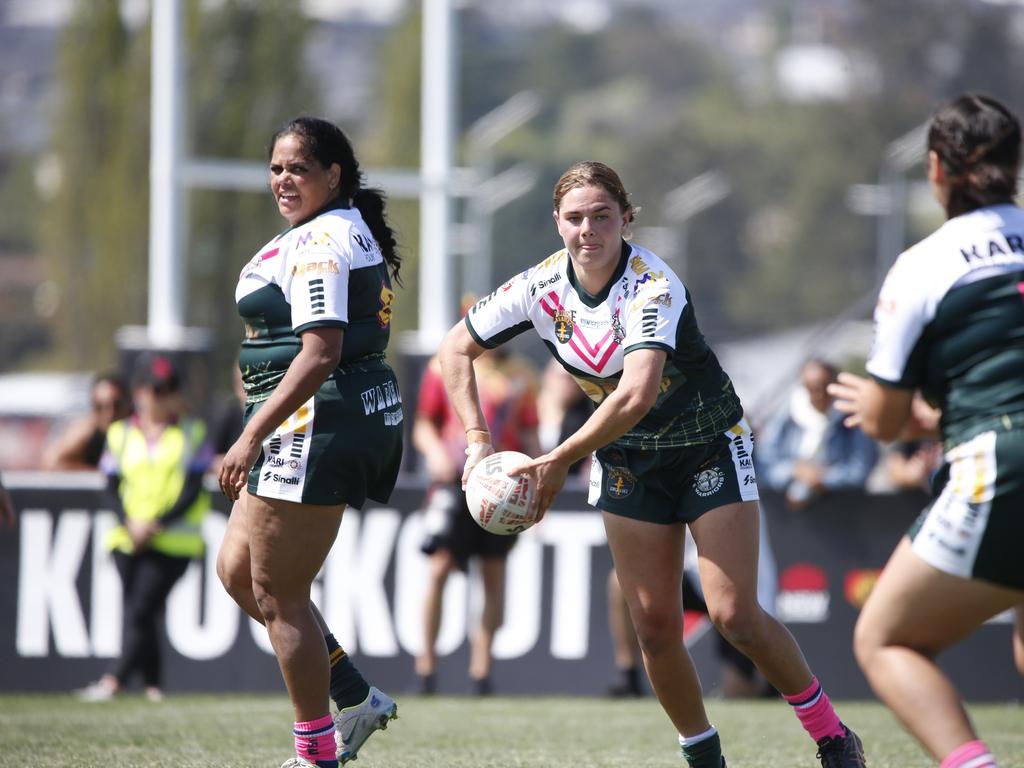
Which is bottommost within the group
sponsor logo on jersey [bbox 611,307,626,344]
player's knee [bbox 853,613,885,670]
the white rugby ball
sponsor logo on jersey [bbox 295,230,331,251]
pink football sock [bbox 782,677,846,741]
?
pink football sock [bbox 782,677,846,741]

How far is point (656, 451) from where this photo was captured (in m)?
5.25

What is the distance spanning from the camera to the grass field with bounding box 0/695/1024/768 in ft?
20.9

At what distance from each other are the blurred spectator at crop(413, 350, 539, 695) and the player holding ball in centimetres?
401

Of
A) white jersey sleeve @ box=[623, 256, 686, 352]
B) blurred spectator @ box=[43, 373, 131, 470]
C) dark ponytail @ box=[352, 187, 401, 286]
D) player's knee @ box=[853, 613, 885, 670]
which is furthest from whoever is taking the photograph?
blurred spectator @ box=[43, 373, 131, 470]

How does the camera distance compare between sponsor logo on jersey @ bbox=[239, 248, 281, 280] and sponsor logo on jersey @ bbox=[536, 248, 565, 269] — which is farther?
sponsor logo on jersey @ bbox=[536, 248, 565, 269]

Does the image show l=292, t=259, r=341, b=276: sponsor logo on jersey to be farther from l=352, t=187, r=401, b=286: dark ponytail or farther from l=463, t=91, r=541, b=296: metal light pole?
l=463, t=91, r=541, b=296: metal light pole

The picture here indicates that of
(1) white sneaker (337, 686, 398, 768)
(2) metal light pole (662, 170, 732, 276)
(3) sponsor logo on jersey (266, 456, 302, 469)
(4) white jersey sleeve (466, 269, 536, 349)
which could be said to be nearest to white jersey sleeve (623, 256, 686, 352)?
(4) white jersey sleeve (466, 269, 536, 349)

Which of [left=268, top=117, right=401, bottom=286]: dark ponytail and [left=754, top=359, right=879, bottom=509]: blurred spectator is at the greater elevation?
[left=268, top=117, right=401, bottom=286]: dark ponytail

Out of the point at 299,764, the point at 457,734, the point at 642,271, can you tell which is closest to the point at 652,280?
the point at 642,271

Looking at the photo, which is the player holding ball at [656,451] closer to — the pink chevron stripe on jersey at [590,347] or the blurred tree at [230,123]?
the pink chevron stripe on jersey at [590,347]

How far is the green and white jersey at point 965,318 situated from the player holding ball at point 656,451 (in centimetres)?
117

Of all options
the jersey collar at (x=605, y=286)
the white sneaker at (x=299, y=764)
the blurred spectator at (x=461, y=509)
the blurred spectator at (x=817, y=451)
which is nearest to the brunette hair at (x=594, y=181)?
the jersey collar at (x=605, y=286)

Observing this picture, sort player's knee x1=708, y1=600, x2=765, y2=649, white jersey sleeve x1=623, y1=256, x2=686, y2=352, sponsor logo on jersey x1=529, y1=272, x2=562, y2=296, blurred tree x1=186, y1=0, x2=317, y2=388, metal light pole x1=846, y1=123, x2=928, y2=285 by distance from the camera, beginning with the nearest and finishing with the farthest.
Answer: white jersey sleeve x1=623, y1=256, x2=686, y2=352 < player's knee x1=708, y1=600, x2=765, y2=649 < sponsor logo on jersey x1=529, y1=272, x2=562, y2=296 < blurred tree x1=186, y1=0, x2=317, y2=388 < metal light pole x1=846, y1=123, x2=928, y2=285

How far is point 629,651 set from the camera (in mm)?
9523
